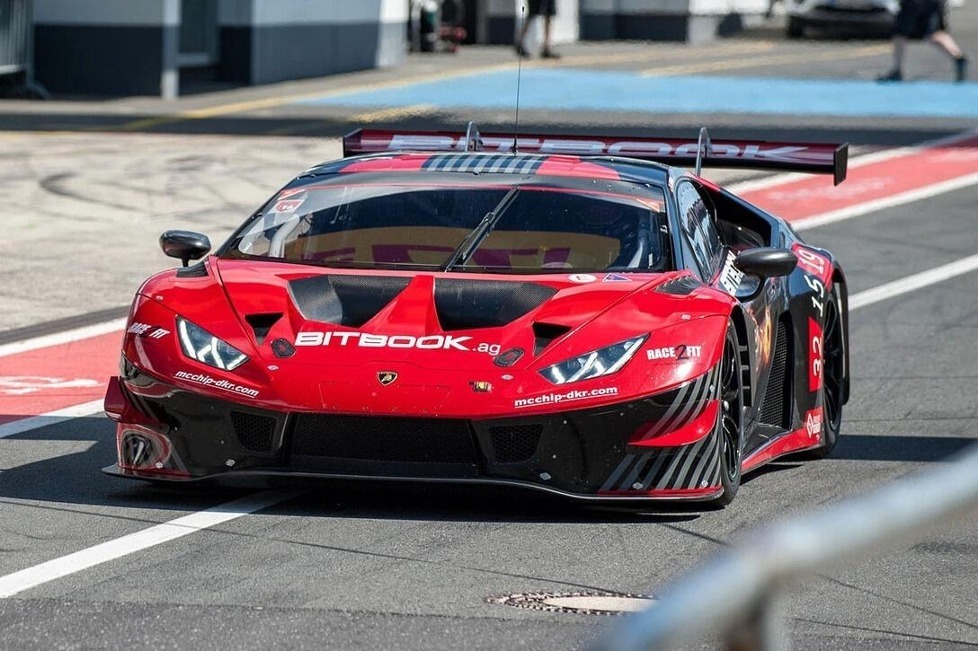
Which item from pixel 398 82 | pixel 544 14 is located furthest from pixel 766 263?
pixel 544 14

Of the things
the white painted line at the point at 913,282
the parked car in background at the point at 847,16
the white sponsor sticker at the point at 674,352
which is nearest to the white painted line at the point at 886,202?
the white painted line at the point at 913,282

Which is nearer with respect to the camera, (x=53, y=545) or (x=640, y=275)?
(x=53, y=545)

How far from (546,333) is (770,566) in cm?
413

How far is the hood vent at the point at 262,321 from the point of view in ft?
20.6

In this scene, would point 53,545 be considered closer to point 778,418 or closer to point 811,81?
point 778,418

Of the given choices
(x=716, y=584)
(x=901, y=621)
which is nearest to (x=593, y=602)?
(x=901, y=621)

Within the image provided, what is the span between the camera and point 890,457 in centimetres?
754

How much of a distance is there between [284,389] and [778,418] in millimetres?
2130

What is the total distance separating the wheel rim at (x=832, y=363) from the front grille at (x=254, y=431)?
256cm

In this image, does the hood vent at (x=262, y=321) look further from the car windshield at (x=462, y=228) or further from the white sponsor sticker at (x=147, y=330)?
the car windshield at (x=462, y=228)

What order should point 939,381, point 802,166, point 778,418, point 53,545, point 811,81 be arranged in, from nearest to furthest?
1. point 53,545
2. point 778,418
3. point 802,166
4. point 939,381
5. point 811,81

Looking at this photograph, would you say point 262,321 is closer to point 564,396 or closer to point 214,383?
point 214,383

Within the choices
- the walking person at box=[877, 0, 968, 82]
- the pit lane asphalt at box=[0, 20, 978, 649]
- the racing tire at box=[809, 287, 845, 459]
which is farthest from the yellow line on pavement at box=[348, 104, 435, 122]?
the racing tire at box=[809, 287, 845, 459]

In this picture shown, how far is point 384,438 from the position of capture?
5984 millimetres
